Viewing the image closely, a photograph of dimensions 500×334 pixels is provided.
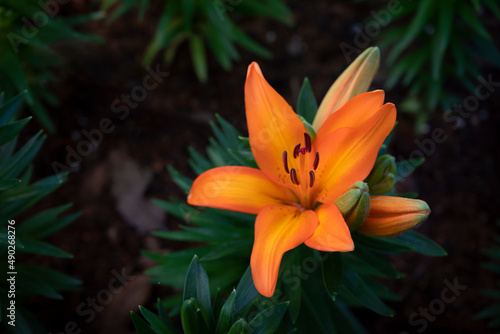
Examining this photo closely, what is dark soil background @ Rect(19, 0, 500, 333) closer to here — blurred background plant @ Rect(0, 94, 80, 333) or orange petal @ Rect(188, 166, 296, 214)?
blurred background plant @ Rect(0, 94, 80, 333)

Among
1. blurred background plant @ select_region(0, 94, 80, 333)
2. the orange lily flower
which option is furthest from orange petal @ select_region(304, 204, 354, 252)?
blurred background plant @ select_region(0, 94, 80, 333)

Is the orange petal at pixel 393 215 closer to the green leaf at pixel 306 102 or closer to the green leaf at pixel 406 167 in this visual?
the green leaf at pixel 406 167

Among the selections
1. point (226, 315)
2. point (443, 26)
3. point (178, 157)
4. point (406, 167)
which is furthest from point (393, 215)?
point (178, 157)

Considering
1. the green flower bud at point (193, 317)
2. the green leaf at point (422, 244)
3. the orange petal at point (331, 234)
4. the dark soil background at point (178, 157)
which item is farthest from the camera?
the dark soil background at point (178, 157)

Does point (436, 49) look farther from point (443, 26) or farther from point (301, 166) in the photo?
point (301, 166)

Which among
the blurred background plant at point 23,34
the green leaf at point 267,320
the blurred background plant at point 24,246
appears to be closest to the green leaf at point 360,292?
the green leaf at point 267,320

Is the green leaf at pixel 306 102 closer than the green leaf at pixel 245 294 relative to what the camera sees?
No

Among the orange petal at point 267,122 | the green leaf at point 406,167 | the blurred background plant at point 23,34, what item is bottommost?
the green leaf at point 406,167

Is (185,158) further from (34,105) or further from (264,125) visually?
(264,125)
